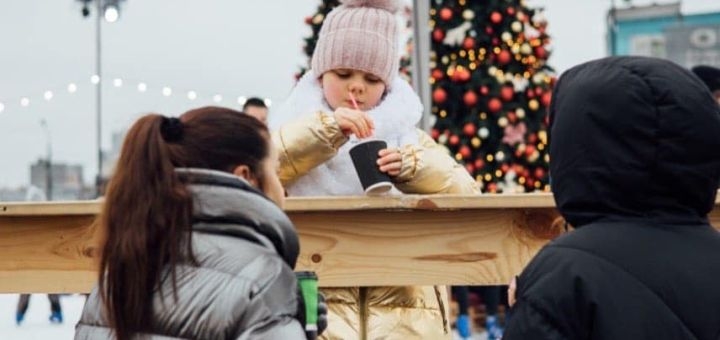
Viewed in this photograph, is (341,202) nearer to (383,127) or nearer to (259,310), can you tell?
(383,127)

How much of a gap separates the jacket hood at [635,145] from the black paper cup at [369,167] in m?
0.95

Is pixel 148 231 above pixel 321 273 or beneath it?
above

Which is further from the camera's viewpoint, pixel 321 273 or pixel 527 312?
pixel 321 273

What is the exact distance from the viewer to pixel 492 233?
9.08ft

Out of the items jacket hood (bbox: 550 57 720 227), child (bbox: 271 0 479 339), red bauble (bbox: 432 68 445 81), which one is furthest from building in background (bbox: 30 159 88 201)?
jacket hood (bbox: 550 57 720 227)

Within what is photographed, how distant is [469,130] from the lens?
9789 mm

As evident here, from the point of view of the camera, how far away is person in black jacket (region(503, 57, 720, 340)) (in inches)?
63.1

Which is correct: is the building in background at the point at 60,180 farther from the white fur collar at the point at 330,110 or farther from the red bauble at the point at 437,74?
the white fur collar at the point at 330,110

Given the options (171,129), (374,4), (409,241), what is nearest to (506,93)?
(374,4)

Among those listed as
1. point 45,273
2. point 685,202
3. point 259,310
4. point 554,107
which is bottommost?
point 45,273

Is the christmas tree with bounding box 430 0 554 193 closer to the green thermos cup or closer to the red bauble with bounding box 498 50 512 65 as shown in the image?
the red bauble with bounding box 498 50 512 65

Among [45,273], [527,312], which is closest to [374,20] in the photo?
[45,273]

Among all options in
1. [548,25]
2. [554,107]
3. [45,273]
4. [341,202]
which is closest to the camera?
[554,107]

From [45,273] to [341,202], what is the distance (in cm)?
75
